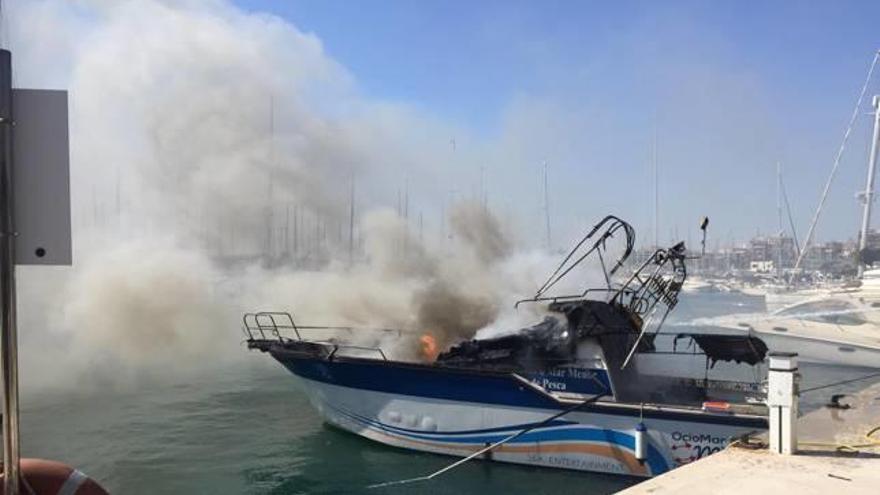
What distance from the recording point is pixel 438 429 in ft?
43.6

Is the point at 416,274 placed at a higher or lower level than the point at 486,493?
higher

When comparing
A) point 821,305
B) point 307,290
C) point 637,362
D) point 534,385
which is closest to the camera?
point 534,385

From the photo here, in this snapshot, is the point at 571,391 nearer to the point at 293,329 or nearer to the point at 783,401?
the point at 783,401

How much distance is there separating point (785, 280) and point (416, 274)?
55235mm

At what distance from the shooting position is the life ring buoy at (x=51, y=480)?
3.60 m

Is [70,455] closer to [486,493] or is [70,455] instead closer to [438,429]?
[438,429]

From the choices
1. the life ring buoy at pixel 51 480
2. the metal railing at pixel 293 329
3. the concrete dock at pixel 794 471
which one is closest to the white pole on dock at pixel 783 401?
the concrete dock at pixel 794 471

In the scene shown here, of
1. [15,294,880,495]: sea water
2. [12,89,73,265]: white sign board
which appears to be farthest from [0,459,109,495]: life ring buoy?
→ [15,294,880,495]: sea water

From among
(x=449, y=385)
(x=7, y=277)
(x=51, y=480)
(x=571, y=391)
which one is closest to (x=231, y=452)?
(x=449, y=385)

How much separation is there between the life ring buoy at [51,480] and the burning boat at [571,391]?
30.5ft

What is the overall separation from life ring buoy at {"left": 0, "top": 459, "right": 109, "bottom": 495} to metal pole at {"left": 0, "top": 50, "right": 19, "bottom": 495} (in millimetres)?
379

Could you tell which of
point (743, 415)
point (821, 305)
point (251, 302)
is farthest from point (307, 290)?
point (821, 305)

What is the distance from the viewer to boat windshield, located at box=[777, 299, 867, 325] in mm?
35138

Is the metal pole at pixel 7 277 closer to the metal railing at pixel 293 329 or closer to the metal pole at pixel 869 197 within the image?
the metal railing at pixel 293 329
